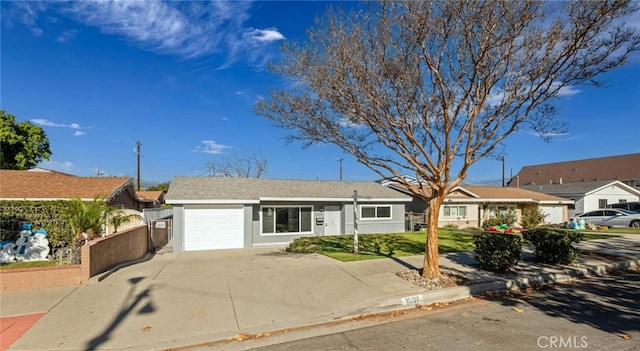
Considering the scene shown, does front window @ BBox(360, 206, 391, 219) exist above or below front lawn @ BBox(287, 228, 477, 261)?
above

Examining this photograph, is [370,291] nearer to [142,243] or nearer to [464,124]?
[464,124]

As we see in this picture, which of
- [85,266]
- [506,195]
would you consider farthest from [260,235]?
[506,195]

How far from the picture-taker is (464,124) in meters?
9.52

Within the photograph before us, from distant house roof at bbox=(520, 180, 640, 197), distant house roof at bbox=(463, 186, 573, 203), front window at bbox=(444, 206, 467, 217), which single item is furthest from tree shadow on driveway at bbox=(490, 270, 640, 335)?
distant house roof at bbox=(520, 180, 640, 197)

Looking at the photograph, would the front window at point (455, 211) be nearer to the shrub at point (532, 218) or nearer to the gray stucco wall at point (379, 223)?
the shrub at point (532, 218)

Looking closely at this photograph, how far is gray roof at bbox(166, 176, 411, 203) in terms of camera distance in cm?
1689

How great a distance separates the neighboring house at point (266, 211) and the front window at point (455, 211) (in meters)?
8.29

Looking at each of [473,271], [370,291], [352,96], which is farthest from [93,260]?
[473,271]

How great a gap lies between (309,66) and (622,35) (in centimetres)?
746

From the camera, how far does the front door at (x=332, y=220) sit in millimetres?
20125

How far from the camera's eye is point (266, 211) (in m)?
18.4

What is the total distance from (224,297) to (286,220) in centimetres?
1111

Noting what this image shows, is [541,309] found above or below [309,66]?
below

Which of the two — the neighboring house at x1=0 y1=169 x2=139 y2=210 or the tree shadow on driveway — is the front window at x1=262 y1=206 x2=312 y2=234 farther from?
the tree shadow on driveway
